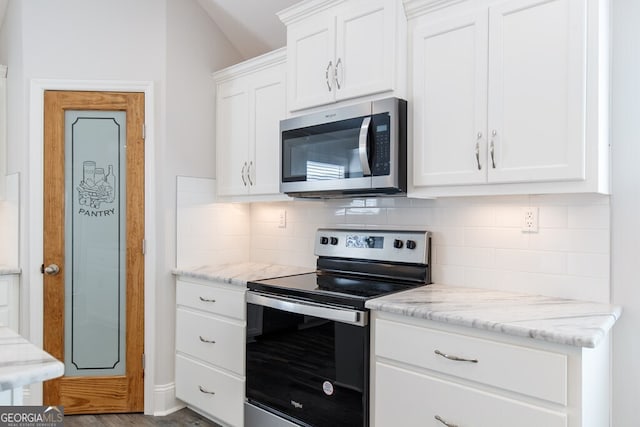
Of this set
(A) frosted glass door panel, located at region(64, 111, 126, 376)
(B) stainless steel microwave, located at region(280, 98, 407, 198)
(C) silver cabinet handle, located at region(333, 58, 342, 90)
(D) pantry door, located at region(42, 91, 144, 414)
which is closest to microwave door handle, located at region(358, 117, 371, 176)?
(B) stainless steel microwave, located at region(280, 98, 407, 198)

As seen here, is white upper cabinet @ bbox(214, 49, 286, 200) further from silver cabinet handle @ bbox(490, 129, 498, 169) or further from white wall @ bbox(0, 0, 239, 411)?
silver cabinet handle @ bbox(490, 129, 498, 169)

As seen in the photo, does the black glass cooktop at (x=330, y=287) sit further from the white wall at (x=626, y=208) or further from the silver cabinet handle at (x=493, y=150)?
the white wall at (x=626, y=208)

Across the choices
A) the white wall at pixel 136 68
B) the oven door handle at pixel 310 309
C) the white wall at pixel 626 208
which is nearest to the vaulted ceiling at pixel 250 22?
the white wall at pixel 136 68

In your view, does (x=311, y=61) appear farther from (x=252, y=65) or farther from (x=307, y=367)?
(x=307, y=367)

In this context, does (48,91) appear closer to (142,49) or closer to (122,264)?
(142,49)

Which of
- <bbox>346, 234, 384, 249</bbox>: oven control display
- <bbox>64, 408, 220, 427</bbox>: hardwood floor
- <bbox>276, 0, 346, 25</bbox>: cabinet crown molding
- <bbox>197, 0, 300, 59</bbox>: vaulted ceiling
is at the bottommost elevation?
<bbox>64, 408, 220, 427</bbox>: hardwood floor

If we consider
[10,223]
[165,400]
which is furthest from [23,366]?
[10,223]

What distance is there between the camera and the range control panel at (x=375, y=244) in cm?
240

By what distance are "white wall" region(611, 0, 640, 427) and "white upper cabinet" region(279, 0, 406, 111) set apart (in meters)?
0.86

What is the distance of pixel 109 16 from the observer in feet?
9.76

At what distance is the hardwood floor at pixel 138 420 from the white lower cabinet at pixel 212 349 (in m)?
0.06

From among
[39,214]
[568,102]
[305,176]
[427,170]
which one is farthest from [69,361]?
[568,102]

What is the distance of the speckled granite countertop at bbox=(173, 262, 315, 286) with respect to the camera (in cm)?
263

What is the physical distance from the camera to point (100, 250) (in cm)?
301
